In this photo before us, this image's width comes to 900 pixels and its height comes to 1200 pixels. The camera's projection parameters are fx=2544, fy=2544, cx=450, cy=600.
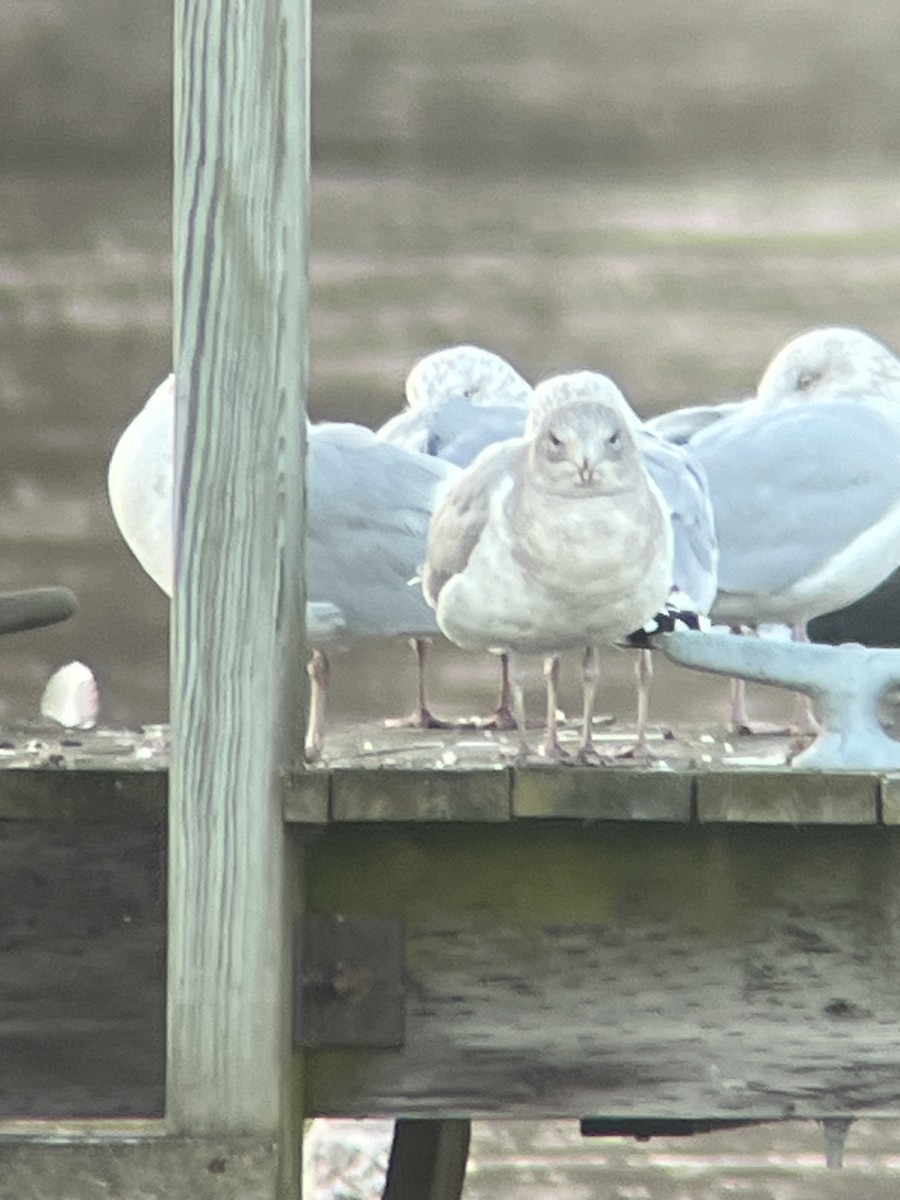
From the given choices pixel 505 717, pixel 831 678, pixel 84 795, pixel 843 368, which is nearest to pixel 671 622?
pixel 831 678

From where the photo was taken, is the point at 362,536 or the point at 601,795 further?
the point at 362,536

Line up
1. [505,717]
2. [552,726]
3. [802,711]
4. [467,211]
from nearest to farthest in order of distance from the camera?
1. [552,726]
2. [802,711]
3. [505,717]
4. [467,211]

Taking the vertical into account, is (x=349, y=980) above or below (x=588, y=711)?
below

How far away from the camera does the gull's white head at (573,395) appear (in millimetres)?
2818

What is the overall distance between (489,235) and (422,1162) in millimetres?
2347

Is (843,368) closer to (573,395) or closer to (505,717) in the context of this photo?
(505,717)

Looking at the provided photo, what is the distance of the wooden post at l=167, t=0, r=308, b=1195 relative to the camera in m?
2.49

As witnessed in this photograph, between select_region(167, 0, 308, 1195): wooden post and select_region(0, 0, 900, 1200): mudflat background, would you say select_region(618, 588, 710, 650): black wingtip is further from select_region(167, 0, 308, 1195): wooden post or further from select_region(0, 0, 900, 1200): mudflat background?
select_region(0, 0, 900, 1200): mudflat background

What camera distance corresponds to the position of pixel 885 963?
2.65 meters

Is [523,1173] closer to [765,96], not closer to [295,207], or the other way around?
[765,96]

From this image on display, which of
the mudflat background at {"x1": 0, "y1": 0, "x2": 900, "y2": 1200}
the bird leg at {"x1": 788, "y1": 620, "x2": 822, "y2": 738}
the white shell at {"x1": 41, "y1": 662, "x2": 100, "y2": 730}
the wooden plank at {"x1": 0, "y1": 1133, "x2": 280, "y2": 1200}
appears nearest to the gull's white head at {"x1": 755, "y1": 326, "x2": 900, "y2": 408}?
the bird leg at {"x1": 788, "y1": 620, "x2": 822, "y2": 738}

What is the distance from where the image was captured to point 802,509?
3.39m

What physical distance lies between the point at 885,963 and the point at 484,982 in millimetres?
418

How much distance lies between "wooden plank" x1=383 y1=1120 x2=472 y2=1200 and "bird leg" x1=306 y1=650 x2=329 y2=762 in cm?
100
